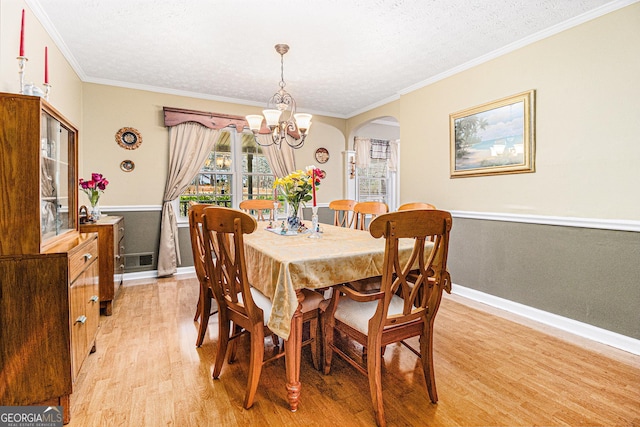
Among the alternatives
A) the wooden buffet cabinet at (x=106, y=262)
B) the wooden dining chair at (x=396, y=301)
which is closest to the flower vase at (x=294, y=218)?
the wooden dining chair at (x=396, y=301)

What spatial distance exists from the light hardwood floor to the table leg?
0.09 meters

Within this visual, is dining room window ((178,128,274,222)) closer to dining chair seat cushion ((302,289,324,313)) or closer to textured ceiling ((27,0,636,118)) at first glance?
textured ceiling ((27,0,636,118))

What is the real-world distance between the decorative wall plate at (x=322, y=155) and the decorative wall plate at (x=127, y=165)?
2730mm

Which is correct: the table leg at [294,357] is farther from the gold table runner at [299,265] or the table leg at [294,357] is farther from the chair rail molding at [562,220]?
the chair rail molding at [562,220]

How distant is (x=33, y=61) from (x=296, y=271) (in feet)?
8.99

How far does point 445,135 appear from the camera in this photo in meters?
3.77

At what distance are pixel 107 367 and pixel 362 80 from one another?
3.77m

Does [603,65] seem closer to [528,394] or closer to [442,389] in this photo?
[528,394]

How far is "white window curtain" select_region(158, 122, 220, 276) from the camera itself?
4.25 metres

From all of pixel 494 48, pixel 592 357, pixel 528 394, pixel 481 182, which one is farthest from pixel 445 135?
pixel 528 394

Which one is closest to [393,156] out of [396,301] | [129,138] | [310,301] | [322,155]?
[322,155]

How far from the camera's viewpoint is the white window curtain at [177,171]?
4254 millimetres

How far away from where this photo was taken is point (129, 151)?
4141 millimetres

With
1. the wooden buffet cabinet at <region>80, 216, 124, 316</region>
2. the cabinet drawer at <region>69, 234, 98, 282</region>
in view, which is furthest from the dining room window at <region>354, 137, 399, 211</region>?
the cabinet drawer at <region>69, 234, 98, 282</region>
